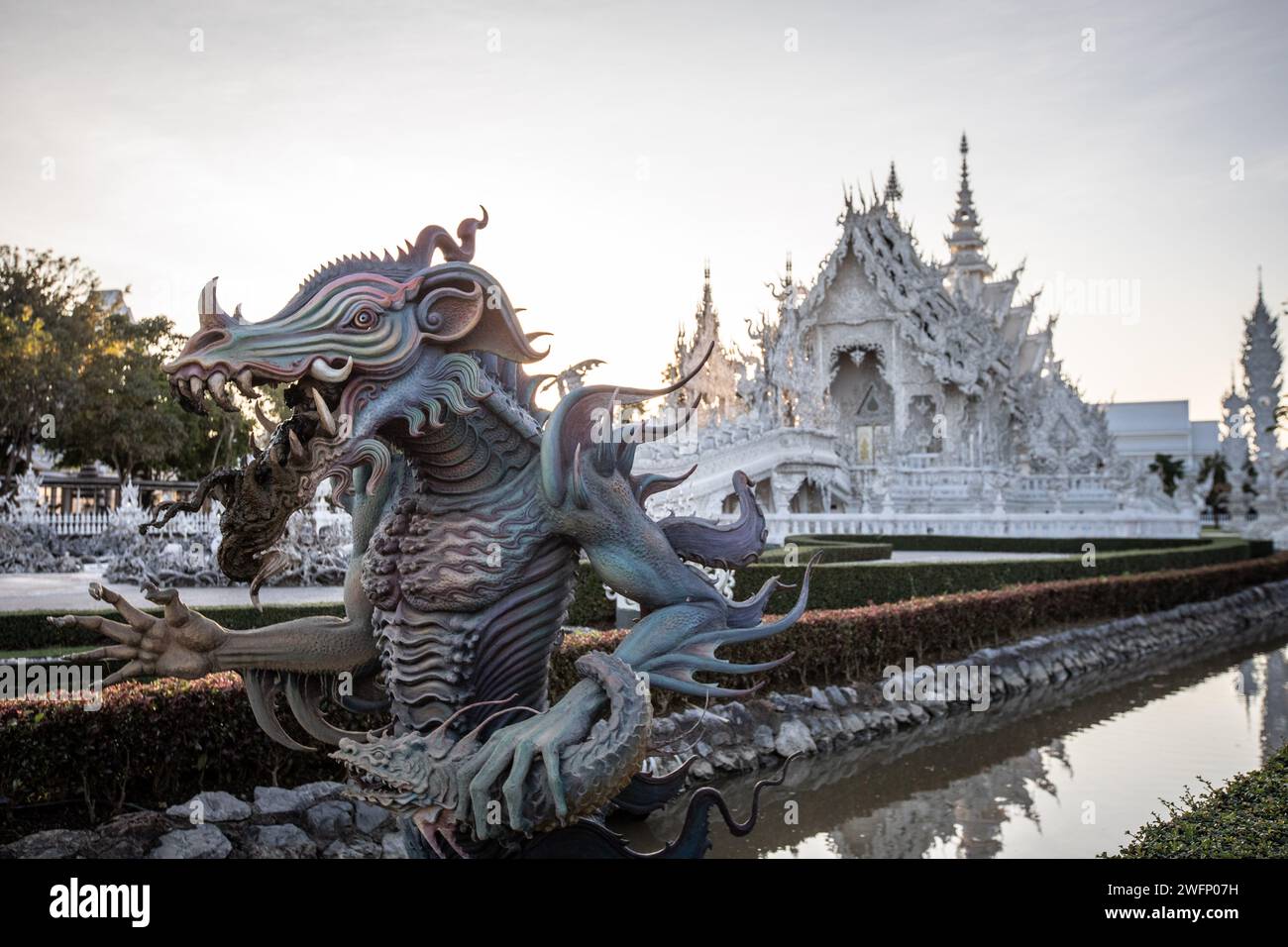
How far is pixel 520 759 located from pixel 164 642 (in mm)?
1081

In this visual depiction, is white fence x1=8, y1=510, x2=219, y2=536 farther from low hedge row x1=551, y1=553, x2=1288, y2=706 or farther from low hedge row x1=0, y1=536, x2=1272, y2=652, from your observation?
low hedge row x1=551, y1=553, x2=1288, y2=706

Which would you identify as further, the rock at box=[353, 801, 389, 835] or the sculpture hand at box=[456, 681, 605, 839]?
the rock at box=[353, 801, 389, 835]

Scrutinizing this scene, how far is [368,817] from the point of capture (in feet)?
19.0

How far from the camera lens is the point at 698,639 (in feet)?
10.2

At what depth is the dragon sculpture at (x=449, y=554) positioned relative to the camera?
2.76 metres

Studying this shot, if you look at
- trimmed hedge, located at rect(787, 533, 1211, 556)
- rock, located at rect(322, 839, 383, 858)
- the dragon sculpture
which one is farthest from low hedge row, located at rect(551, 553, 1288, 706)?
trimmed hedge, located at rect(787, 533, 1211, 556)

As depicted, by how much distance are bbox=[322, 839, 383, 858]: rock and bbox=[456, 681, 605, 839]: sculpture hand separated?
10.2 feet

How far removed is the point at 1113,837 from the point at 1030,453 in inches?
1241

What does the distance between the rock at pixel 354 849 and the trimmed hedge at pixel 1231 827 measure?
141 inches

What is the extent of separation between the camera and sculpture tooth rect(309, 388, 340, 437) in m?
2.69

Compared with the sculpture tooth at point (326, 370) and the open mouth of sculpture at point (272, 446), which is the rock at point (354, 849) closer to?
the open mouth of sculpture at point (272, 446)
